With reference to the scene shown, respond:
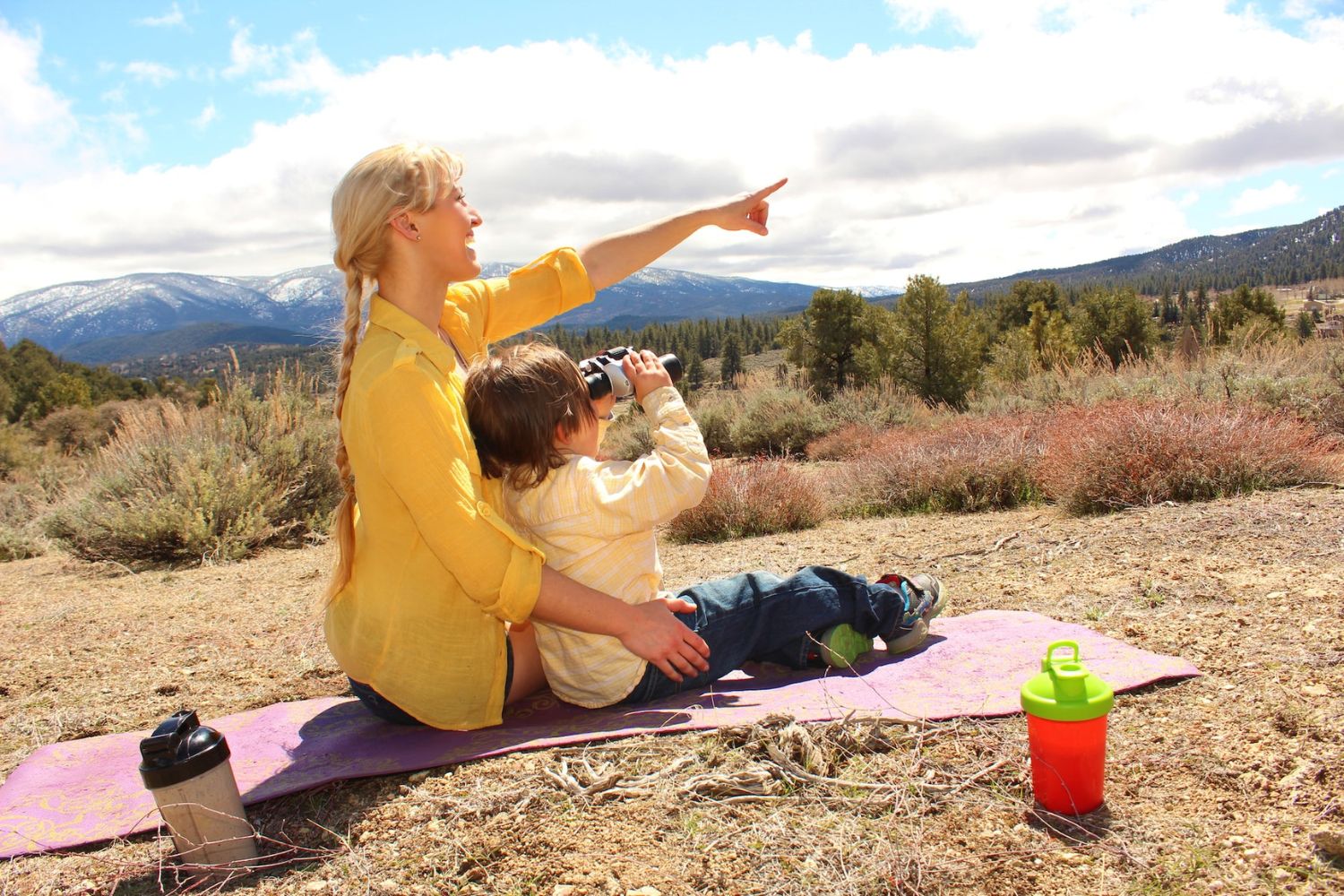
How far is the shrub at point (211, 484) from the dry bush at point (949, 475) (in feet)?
14.2

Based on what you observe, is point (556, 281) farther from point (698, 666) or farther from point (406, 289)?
point (698, 666)

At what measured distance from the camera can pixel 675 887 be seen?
164 centimetres

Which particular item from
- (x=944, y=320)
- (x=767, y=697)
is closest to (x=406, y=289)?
(x=767, y=697)

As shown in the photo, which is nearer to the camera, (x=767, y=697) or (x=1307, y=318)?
(x=767, y=697)

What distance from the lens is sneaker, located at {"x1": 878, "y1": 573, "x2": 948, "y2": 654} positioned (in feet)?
9.12

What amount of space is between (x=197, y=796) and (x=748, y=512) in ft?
15.3

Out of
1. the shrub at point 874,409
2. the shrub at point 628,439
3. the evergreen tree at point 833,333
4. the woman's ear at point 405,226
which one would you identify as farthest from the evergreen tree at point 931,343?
the woman's ear at point 405,226

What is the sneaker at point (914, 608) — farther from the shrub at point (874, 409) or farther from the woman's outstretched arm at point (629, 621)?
the shrub at point (874, 409)

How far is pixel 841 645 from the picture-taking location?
268 cm

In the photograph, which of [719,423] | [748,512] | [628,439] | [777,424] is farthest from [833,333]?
[748,512]

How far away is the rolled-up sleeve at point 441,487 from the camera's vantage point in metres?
2.02

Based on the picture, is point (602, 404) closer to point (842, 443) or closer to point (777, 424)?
point (842, 443)

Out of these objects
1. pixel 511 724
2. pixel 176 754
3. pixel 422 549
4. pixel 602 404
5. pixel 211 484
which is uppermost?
pixel 602 404

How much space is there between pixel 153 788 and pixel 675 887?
111cm
